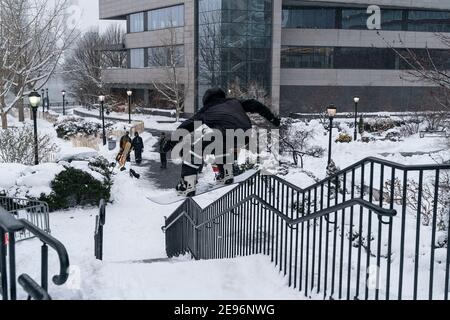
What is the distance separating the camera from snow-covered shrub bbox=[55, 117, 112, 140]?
1235 inches

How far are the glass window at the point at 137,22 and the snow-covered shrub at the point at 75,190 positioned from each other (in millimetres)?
39843

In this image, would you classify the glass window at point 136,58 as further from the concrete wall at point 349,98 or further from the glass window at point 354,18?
the concrete wall at point 349,98

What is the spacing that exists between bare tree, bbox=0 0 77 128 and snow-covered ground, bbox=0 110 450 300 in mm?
8433

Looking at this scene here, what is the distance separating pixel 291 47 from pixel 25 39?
2592 cm

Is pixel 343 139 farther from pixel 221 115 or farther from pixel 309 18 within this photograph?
pixel 309 18

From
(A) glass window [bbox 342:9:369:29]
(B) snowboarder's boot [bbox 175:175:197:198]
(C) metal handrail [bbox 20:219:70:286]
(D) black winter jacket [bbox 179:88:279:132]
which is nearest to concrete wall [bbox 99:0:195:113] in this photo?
(A) glass window [bbox 342:9:369:29]

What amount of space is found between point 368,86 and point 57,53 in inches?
1241

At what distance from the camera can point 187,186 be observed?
840 cm

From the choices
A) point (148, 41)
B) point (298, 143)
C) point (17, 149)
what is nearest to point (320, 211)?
point (17, 149)

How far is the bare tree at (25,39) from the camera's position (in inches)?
1116

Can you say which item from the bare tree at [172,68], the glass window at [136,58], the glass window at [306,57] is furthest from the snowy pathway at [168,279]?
the glass window at [136,58]

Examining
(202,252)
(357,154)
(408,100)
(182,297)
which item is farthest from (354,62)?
(182,297)

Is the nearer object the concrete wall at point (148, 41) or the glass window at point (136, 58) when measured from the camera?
the concrete wall at point (148, 41)
